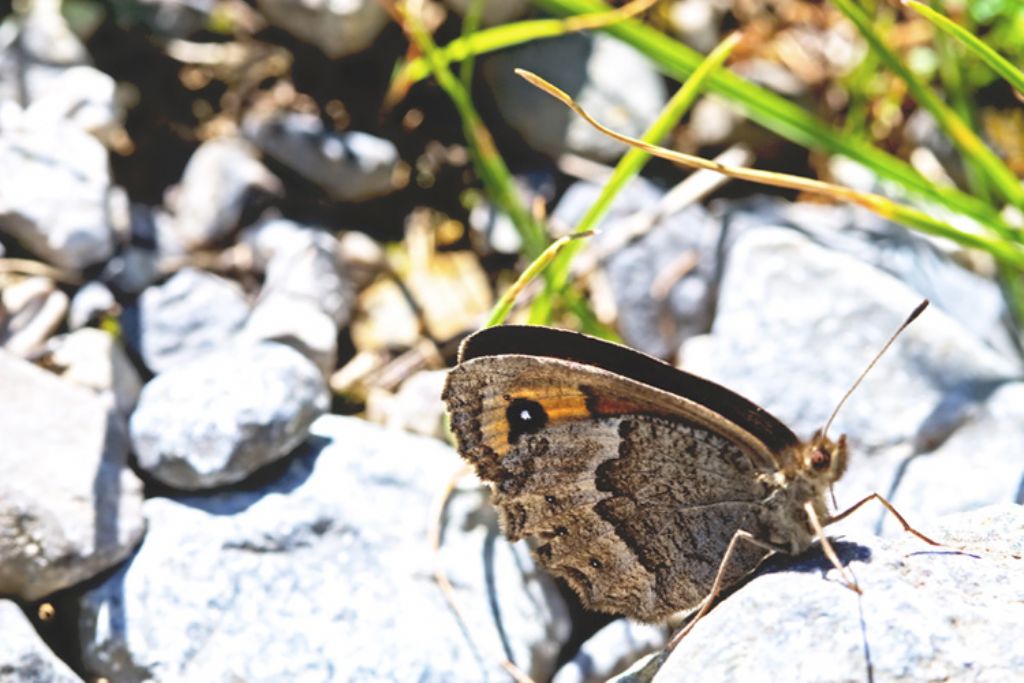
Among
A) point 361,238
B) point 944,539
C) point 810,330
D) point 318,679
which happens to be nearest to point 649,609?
point 944,539

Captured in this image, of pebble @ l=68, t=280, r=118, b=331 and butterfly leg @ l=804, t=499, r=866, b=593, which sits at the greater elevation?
butterfly leg @ l=804, t=499, r=866, b=593

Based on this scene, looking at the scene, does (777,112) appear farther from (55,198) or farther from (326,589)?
(55,198)

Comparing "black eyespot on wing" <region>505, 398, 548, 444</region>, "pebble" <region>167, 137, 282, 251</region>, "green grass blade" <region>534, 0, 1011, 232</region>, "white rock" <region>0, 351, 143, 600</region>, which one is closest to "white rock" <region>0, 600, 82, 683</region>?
"white rock" <region>0, 351, 143, 600</region>

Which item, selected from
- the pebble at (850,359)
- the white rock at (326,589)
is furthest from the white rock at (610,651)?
the pebble at (850,359)

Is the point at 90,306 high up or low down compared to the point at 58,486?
down

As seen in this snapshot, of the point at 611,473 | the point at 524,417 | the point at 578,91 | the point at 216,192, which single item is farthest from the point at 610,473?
the point at 578,91

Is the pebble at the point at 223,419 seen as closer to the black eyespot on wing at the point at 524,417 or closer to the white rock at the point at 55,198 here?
the white rock at the point at 55,198

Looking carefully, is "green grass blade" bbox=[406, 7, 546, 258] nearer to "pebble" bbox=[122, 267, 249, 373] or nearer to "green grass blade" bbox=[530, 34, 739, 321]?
"green grass blade" bbox=[530, 34, 739, 321]
